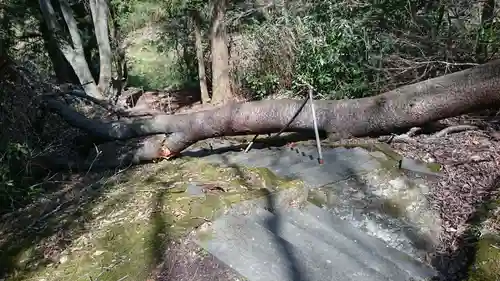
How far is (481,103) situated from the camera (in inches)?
179

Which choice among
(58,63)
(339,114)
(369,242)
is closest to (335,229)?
(369,242)

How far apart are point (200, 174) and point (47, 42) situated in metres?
12.5

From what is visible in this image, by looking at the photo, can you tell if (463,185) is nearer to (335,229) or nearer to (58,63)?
(335,229)

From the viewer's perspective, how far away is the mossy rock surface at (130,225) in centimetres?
268

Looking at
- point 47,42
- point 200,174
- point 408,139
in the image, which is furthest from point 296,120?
point 47,42

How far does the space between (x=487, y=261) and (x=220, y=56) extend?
380 inches

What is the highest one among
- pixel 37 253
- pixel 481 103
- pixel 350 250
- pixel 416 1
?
pixel 416 1

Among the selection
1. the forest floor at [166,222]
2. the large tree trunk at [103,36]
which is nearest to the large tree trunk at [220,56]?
the large tree trunk at [103,36]

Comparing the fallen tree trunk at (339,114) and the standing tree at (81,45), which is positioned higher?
the standing tree at (81,45)

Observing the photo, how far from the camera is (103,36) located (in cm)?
1378

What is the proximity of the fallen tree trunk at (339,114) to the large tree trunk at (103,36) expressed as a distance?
7.94 metres

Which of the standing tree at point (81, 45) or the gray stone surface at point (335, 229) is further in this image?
the standing tree at point (81, 45)

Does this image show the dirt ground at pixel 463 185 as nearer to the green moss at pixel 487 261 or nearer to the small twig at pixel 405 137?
the small twig at pixel 405 137

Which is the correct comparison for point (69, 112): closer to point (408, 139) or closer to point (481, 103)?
point (408, 139)
